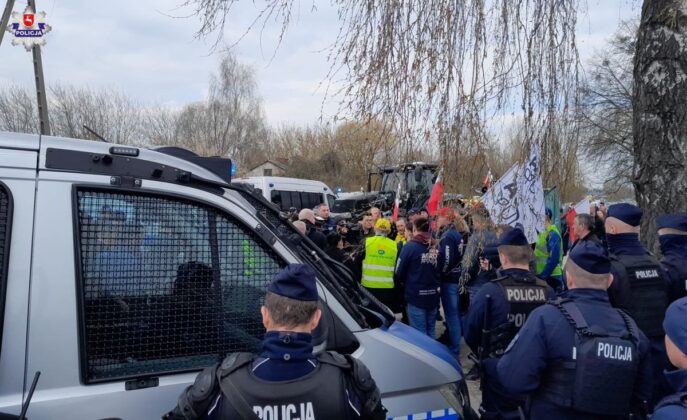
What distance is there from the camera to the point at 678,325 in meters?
1.98

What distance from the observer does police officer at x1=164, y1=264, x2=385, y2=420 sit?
176cm

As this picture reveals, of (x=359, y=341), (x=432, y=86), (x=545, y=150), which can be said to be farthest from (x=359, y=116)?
(x=359, y=341)

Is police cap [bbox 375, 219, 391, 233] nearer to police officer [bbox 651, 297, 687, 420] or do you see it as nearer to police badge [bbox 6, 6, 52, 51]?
police officer [bbox 651, 297, 687, 420]

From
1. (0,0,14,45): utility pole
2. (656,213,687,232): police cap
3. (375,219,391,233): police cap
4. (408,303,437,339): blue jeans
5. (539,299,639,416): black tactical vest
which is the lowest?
(408,303,437,339): blue jeans

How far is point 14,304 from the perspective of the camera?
5.74 feet

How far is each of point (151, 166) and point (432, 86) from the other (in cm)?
193

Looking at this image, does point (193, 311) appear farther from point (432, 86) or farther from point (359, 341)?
point (432, 86)

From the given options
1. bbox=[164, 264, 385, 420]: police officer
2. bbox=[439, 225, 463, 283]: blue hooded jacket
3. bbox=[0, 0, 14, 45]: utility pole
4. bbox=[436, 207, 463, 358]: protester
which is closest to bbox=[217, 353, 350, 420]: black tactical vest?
bbox=[164, 264, 385, 420]: police officer

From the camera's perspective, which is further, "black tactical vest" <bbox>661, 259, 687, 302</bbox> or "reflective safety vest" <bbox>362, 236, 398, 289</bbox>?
"reflective safety vest" <bbox>362, 236, 398, 289</bbox>

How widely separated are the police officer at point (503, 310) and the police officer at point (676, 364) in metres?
1.49

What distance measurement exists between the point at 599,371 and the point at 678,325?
2.07 feet

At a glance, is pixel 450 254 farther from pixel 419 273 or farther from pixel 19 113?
pixel 19 113

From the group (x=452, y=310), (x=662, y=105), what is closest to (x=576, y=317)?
(x=662, y=105)

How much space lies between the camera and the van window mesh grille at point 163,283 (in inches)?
76.0
